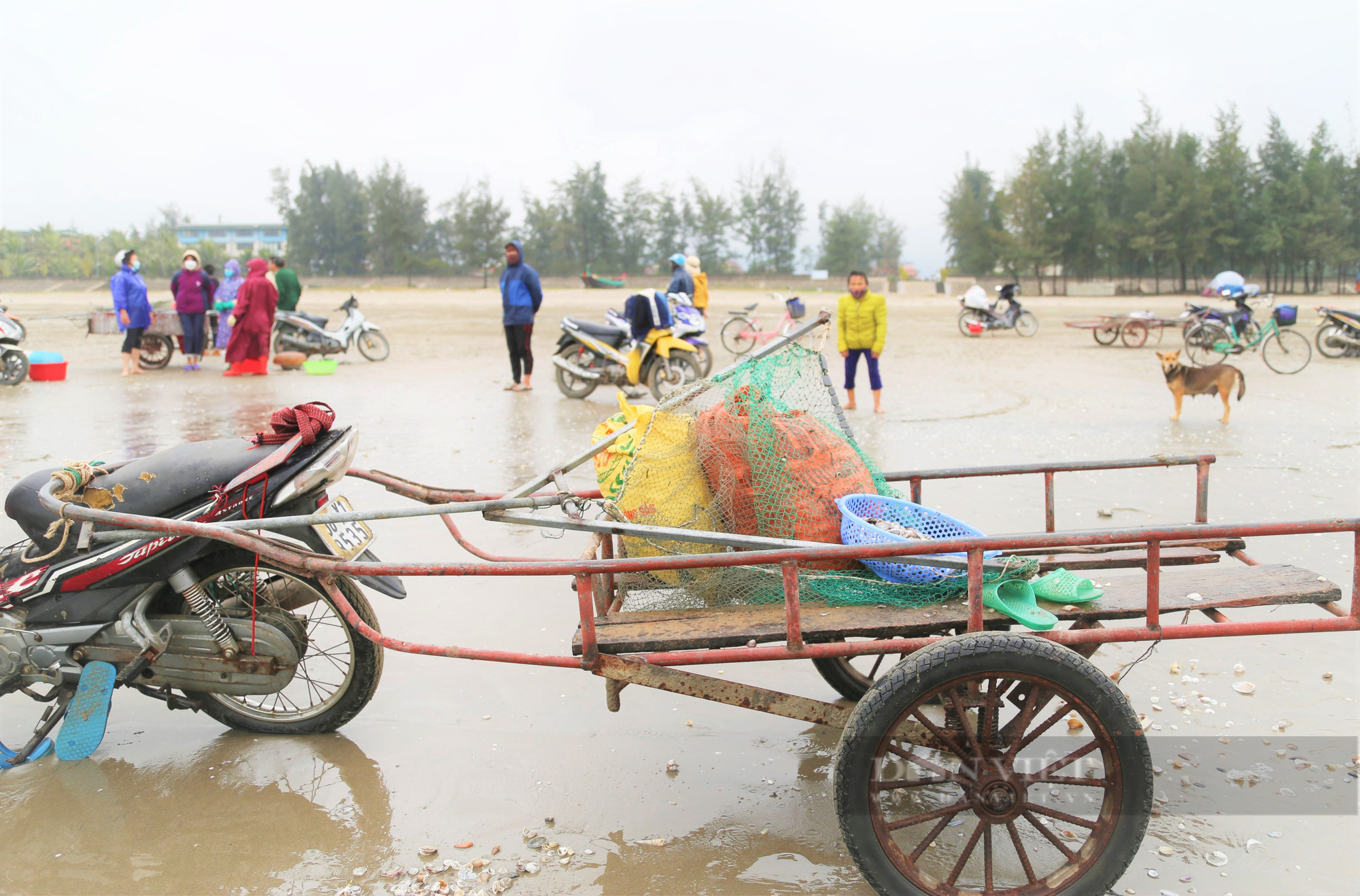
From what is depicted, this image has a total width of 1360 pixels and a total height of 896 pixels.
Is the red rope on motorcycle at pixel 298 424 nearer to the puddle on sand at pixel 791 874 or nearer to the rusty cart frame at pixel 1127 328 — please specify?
the puddle on sand at pixel 791 874

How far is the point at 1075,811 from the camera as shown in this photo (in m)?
2.87

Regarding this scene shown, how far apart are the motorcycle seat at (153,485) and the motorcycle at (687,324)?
7991mm

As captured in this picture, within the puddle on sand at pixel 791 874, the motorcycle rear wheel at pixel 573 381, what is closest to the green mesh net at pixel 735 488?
the puddle on sand at pixel 791 874

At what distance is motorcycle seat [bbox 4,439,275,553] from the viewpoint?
3.10 m

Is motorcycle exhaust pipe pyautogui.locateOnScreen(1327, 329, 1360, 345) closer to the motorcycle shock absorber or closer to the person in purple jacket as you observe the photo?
the motorcycle shock absorber

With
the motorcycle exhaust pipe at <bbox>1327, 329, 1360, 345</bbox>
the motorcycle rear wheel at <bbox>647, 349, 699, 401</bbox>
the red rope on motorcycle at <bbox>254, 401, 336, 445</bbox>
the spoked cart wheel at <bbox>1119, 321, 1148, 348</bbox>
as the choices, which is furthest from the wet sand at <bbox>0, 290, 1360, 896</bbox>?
the spoked cart wheel at <bbox>1119, 321, 1148, 348</bbox>

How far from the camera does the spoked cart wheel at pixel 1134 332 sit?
61.0 feet

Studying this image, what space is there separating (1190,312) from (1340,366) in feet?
10.8

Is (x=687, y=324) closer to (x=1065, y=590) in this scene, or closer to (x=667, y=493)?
(x=667, y=493)

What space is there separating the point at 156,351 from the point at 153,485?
531 inches

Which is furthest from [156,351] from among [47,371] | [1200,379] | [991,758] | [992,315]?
[992,315]

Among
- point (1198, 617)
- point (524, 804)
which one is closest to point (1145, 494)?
point (1198, 617)

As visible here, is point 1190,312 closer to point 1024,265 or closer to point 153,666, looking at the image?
point 153,666

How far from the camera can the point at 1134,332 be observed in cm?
1880
